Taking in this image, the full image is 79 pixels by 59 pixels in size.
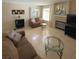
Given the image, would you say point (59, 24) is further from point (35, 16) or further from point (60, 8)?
point (35, 16)

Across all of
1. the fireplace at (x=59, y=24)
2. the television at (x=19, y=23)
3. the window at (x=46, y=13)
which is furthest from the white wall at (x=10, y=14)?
the fireplace at (x=59, y=24)

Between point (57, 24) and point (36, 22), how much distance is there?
5.10ft

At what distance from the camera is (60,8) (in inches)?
284

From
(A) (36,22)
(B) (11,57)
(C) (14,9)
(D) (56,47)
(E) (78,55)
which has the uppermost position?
(C) (14,9)

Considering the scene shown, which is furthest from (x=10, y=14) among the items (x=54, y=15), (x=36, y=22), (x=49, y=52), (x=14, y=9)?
(x=49, y=52)

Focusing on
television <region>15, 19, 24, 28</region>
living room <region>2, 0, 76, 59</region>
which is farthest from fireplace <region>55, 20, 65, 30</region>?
television <region>15, 19, 24, 28</region>

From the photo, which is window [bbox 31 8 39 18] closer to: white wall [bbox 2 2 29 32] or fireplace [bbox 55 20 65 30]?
white wall [bbox 2 2 29 32]

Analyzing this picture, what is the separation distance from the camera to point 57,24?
7.67 meters

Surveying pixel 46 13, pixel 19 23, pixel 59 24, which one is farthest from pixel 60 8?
pixel 19 23

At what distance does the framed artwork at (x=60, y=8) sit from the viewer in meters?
6.85

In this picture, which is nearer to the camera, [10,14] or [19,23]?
[10,14]

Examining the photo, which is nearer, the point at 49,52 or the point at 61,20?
the point at 49,52

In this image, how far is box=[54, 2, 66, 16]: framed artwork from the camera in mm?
6855

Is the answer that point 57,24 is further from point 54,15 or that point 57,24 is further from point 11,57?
point 11,57
